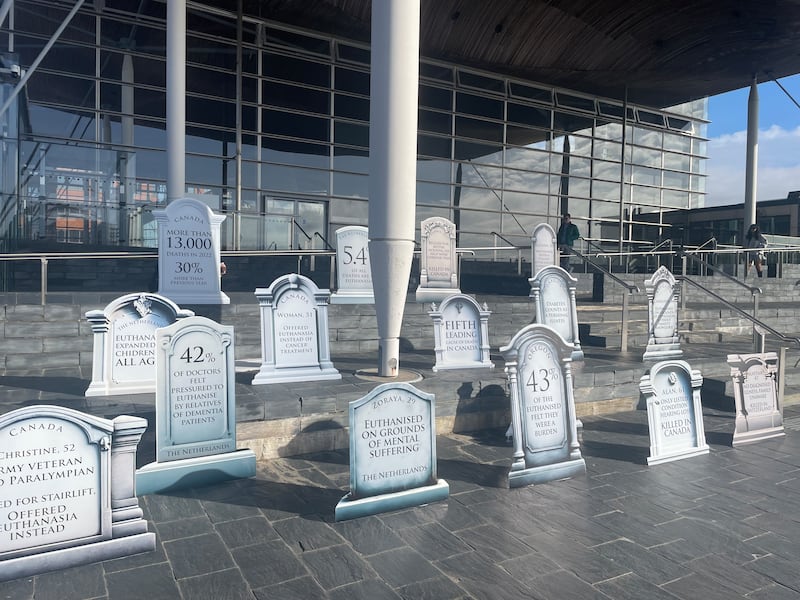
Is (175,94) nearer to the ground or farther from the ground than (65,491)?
farther from the ground

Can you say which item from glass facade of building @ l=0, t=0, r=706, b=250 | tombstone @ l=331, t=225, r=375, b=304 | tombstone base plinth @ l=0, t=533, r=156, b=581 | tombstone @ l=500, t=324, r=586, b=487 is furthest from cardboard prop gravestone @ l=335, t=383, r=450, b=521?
glass facade of building @ l=0, t=0, r=706, b=250

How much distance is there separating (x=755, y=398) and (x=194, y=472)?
5.73m

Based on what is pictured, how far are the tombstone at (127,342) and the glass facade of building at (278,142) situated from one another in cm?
688

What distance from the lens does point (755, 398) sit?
6.21 metres

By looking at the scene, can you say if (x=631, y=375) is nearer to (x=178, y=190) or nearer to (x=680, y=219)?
(x=178, y=190)

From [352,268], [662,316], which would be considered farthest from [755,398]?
[352,268]

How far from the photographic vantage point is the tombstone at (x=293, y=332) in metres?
6.25

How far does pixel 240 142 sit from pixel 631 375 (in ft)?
39.5

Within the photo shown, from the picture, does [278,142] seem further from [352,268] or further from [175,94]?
[352,268]

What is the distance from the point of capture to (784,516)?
4.16 m

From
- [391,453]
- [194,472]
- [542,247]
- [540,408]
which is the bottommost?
[194,472]

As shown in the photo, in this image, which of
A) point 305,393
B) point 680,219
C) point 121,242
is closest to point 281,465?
point 305,393

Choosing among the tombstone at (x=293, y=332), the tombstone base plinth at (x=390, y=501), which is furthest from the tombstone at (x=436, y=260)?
the tombstone base plinth at (x=390, y=501)

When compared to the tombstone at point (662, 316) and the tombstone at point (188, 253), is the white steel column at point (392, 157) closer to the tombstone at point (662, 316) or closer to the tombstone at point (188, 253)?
the tombstone at point (188, 253)
